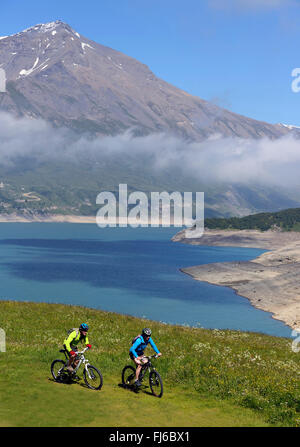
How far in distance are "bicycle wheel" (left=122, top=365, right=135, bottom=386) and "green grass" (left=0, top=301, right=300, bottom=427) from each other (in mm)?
475

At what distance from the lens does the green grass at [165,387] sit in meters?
17.8

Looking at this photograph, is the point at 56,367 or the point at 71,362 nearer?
the point at 71,362

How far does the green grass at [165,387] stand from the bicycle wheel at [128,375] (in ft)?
1.56

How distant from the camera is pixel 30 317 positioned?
39.6 metres

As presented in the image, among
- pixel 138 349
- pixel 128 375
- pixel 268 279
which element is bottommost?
pixel 268 279

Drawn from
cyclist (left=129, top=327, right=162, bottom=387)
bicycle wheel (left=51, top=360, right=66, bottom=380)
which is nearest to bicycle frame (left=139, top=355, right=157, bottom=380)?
cyclist (left=129, top=327, right=162, bottom=387)

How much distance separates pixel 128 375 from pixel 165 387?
73.2 inches

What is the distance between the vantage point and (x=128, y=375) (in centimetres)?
2223

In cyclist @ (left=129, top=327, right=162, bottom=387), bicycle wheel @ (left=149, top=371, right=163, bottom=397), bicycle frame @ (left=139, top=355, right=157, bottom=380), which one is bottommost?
bicycle wheel @ (left=149, top=371, right=163, bottom=397)

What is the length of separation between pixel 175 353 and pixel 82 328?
8.60m

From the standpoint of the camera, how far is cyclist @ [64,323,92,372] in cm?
2108

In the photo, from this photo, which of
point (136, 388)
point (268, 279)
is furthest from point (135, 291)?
point (136, 388)

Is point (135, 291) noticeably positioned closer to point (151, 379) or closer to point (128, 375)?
point (128, 375)

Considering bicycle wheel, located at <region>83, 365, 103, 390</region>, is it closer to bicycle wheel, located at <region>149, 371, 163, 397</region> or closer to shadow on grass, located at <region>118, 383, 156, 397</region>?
shadow on grass, located at <region>118, 383, 156, 397</region>
